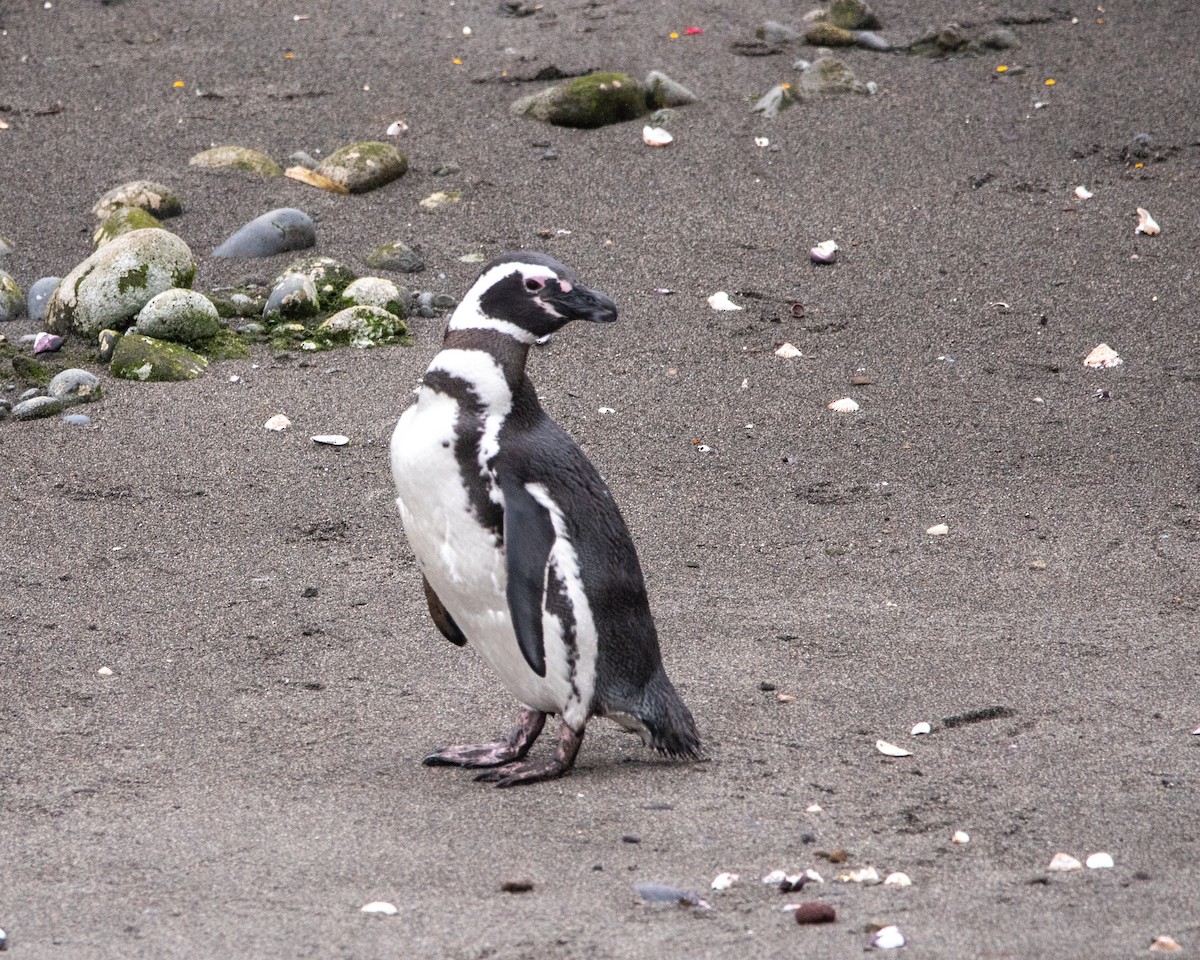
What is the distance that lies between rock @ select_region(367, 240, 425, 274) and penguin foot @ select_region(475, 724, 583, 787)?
390 centimetres

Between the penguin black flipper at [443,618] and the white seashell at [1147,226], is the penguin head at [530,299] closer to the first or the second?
the penguin black flipper at [443,618]

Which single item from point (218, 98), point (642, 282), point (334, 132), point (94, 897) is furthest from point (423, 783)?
point (218, 98)

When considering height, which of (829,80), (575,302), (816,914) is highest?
(575,302)

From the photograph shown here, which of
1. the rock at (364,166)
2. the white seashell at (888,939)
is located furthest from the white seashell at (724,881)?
the rock at (364,166)

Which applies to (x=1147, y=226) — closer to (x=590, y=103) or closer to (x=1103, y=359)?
(x=1103, y=359)

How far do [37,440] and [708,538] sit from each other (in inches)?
98.0

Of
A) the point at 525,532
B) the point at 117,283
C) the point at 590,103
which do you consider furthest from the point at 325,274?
the point at 525,532

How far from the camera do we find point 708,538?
5.30 m

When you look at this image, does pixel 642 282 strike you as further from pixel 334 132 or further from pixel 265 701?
pixel 265 701

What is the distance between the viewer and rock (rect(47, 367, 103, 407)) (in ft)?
20.3

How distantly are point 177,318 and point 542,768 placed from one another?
141 inches

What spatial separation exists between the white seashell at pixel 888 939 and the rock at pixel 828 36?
772cm

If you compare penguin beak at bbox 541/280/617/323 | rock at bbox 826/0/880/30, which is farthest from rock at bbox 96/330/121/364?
rock at bbox 826/0/880/30

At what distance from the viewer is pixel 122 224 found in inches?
295
